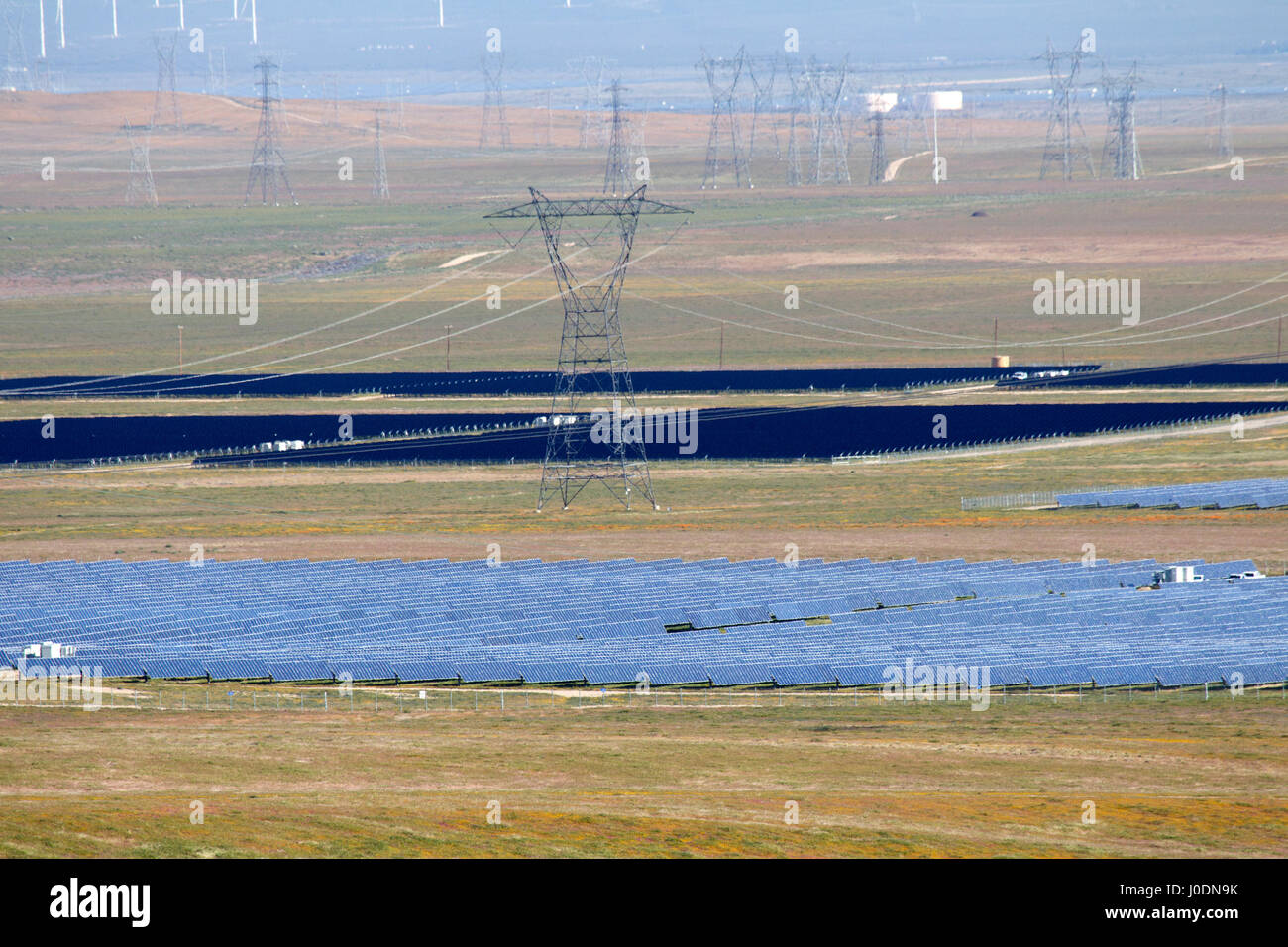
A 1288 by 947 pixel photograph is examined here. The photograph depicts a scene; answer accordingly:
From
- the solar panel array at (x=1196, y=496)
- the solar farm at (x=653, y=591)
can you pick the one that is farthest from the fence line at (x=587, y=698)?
the solar panel array at (x=1196, y=496)

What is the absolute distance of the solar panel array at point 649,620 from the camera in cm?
5856

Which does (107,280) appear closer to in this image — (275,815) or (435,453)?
(435,453)

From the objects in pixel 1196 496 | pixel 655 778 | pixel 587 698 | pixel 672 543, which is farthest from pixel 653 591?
pixel 1196 496

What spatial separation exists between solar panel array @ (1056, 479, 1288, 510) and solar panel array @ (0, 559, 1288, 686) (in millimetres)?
17505

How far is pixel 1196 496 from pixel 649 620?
4051cm

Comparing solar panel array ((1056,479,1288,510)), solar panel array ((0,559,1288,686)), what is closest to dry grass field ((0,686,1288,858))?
solar panel array ((0,559,1288,686))

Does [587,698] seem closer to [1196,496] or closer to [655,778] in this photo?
[655,778]

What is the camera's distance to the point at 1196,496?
306 feet

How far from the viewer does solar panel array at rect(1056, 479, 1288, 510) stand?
9250 cm

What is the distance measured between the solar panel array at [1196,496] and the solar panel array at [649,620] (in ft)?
57.4

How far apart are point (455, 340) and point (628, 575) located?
90.5 metres

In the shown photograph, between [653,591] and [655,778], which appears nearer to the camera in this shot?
[655,778]

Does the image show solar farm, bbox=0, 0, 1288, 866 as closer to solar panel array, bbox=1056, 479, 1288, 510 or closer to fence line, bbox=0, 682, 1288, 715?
fence line, bbox=0, 682, 1288, 715

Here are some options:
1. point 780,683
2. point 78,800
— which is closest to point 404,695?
point 780,683
